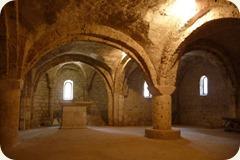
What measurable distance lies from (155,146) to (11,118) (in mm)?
3678

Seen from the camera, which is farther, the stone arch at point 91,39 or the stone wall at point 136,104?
the stone wall at point 136,104

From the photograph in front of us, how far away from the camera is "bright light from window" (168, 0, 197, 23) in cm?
699

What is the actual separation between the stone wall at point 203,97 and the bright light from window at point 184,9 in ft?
15.5

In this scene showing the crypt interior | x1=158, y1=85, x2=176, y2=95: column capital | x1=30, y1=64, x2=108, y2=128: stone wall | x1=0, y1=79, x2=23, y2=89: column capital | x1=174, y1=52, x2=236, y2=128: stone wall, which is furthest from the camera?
x1=30, y1=64, x2=108, y2=128: stone wall

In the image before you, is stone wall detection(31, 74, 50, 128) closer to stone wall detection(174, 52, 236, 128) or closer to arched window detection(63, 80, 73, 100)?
arched window detection(63, 80, 73, 100)

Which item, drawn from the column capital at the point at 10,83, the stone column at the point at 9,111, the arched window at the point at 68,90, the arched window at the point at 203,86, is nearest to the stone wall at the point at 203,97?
the arched window at the point at 203,86

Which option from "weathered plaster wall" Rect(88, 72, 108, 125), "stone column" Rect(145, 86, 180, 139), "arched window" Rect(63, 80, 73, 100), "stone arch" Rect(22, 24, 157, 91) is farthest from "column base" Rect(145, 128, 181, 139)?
"arched window" Rect(63, 80, 73, 100)

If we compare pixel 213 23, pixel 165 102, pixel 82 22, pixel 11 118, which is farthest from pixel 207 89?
pixel 11 118

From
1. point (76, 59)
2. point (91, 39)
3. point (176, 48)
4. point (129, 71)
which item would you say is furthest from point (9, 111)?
point (129, 71)

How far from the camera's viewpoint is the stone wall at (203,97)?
473 inches

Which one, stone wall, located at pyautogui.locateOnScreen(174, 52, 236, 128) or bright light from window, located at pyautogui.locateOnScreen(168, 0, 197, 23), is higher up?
bright light from window, located at pyautogui.locateOnScreen(168, 0, 197, 23)

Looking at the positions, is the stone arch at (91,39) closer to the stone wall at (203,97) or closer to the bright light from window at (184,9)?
the bright light from window at (184,9)

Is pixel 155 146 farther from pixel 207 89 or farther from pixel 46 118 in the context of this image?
pixel 46 118

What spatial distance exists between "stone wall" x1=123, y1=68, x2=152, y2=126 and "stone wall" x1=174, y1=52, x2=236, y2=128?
6.76ft
